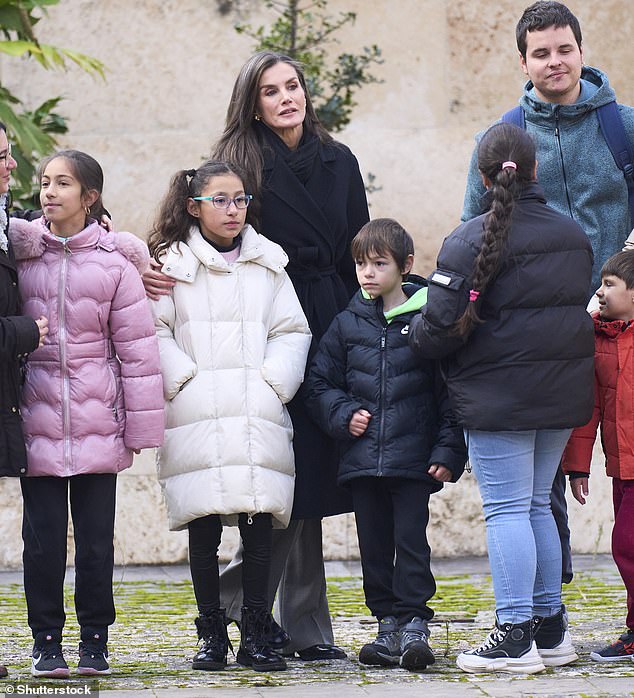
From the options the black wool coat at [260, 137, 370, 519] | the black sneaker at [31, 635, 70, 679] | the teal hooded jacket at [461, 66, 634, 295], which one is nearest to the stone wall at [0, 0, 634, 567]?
the black wool coat at [260, 137, 370, 519]

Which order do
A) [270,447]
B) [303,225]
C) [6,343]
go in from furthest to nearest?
[303,225]
[270,447]
[6,343]

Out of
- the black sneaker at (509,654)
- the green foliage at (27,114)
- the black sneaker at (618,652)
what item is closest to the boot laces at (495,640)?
the black sneaker at (509,654)

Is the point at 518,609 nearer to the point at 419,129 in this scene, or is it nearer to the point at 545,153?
the point at 545,153

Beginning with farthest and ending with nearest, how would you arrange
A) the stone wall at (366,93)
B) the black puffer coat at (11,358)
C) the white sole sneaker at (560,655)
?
the stone wall at (366,93) < the white sole sneaker at (560,655) < the black puffer coat at (11,358)

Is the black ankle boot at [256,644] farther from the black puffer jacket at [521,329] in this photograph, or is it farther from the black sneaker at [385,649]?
the black puffer jacket at [521,329]

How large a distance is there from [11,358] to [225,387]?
661 millimetres

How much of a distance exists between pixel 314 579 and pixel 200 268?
110 centimetres

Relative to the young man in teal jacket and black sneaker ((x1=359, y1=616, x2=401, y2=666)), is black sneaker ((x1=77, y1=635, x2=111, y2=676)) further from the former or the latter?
the young man in teal jacket

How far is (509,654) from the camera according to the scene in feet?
14.3

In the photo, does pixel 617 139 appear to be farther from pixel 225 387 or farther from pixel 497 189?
pixel 225 387

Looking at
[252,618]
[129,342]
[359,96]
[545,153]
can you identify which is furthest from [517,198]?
[359,96]

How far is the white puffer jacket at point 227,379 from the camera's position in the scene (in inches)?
178

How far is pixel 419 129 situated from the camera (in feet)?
37.8

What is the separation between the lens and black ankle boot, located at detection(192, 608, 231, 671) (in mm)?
4539
